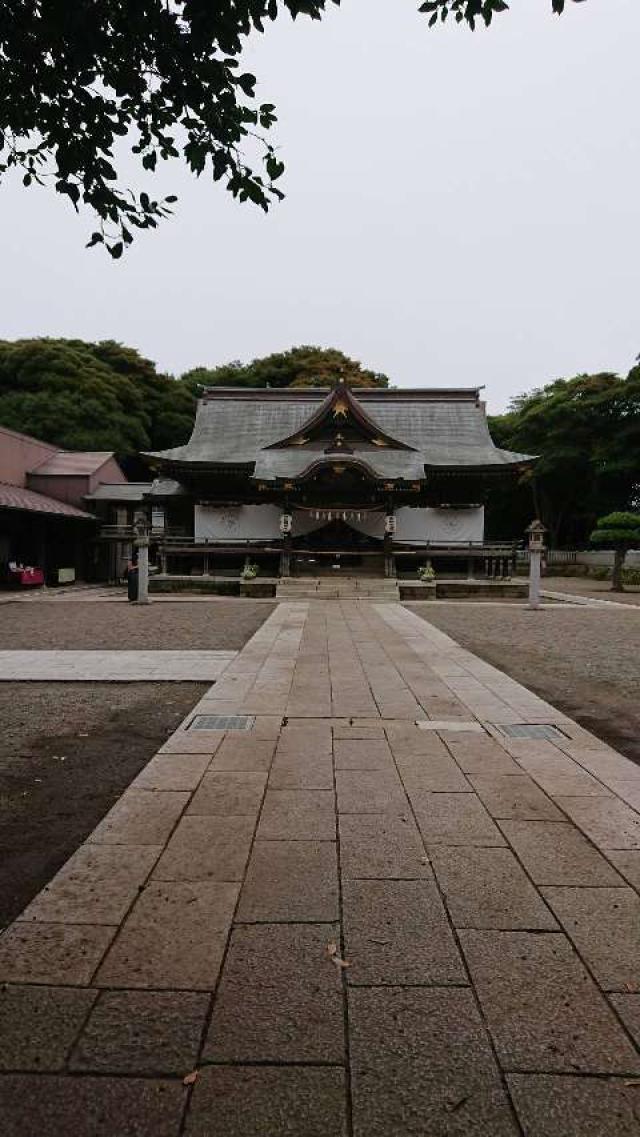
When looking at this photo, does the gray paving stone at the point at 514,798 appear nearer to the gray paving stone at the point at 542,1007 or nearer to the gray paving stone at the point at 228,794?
the gray paving stone at the point at 542,1007

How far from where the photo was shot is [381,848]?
2.92 meters

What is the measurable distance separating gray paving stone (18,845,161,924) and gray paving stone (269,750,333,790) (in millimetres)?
1011

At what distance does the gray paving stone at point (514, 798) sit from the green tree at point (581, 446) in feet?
109

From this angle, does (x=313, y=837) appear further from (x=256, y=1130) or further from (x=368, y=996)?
(x=256, y=1130)

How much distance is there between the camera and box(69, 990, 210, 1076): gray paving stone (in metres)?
1.65

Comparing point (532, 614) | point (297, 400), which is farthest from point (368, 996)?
point (297, 400)

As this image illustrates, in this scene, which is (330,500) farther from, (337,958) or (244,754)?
(337,958)

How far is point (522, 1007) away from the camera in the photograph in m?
1.87

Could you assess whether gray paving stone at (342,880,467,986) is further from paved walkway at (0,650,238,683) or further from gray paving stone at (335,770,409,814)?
paved walkway at (0,650,238,683)

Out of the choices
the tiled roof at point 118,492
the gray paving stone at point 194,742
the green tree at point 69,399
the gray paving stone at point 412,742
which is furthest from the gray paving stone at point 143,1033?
the green tree at point 69,399

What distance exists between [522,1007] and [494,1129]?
17.3 inches

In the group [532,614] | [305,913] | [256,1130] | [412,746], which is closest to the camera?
[256,1130]

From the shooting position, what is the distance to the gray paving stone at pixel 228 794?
130 inches

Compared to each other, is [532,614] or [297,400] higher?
[297,400]
